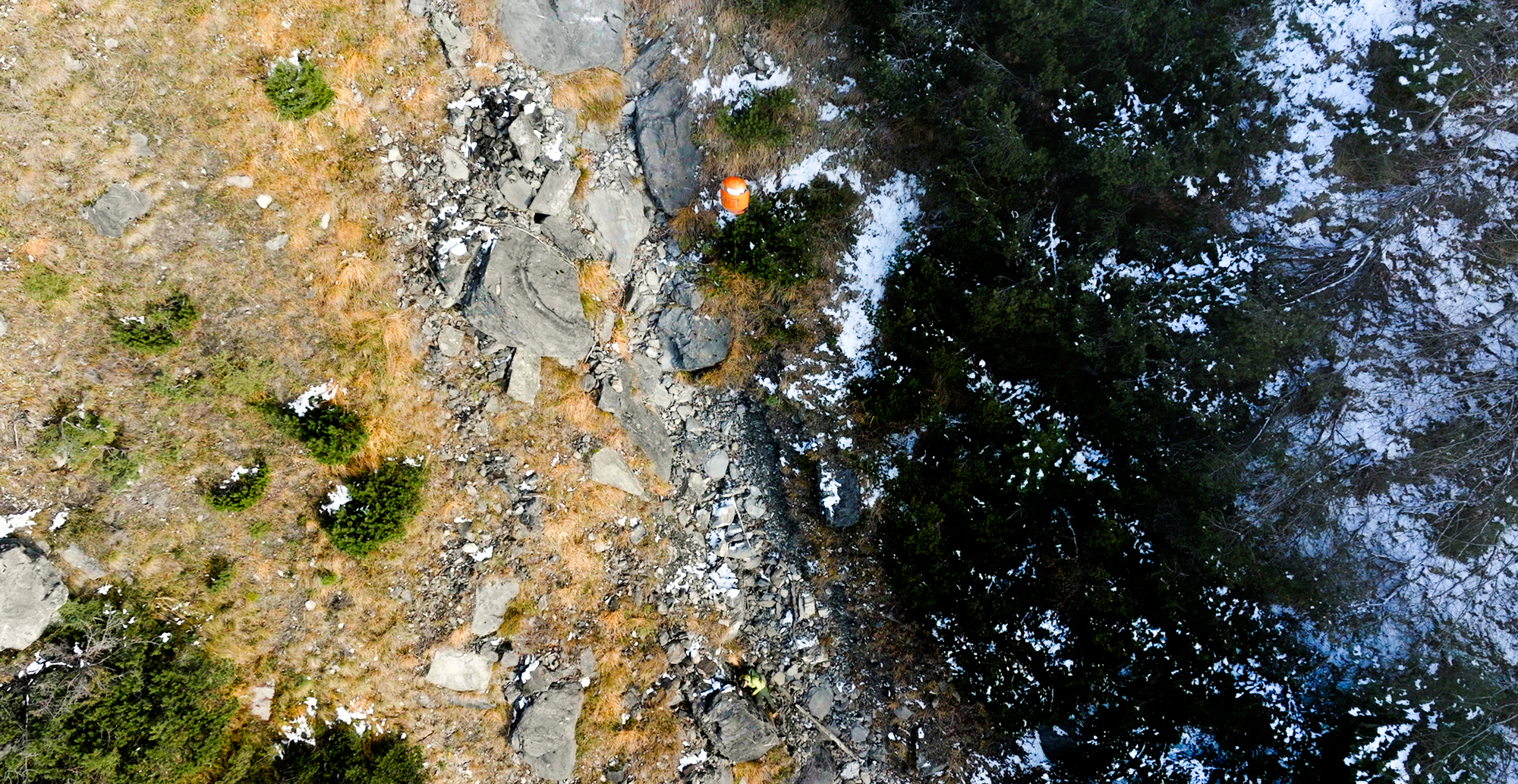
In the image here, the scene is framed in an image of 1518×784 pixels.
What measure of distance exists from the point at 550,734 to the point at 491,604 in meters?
2.15

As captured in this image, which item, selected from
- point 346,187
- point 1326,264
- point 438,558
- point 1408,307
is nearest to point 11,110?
point 346,187

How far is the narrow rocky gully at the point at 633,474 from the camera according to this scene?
941 cm

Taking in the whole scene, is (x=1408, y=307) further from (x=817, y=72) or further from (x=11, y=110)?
(x=11, y=110)

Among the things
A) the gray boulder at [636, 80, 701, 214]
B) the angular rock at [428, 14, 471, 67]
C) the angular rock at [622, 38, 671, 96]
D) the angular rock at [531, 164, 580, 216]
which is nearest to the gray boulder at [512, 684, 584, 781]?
the angular rock at [531, 164, 580, 216]

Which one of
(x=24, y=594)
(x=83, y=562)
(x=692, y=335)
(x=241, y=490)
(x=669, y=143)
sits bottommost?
(x=24, y=594)

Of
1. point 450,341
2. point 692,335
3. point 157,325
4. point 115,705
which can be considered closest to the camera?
point 115,705

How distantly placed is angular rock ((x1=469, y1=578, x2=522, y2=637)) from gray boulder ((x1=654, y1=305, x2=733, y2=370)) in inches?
170

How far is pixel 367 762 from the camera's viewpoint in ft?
29.4

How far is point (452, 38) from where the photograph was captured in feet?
31.0

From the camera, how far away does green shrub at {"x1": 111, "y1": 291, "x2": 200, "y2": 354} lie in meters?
8.35

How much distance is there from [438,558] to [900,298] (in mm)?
7962

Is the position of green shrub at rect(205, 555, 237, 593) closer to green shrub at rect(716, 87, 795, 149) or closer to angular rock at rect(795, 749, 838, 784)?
angular rock at rect(795, 749, 838, 784)

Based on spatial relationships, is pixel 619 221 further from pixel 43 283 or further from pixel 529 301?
pixel 43 283

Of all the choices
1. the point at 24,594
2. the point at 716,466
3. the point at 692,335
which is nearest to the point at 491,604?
the point at 716,466
